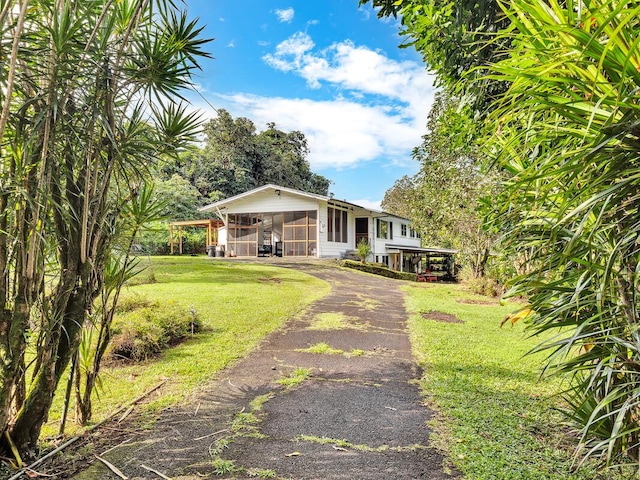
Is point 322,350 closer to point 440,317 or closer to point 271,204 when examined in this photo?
point 440,317

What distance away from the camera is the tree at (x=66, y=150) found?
2.25 metres

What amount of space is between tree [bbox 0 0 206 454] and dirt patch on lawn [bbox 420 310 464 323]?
723cm

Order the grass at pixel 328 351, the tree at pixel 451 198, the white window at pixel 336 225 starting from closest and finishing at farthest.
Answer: the grass at pixel 328 351, the tree at pixel 451 198, the white window at pixel 336 225

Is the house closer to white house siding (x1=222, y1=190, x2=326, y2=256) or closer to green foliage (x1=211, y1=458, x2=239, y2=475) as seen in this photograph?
white house siding (x1=222, y1=190, x2=326, y2=256)

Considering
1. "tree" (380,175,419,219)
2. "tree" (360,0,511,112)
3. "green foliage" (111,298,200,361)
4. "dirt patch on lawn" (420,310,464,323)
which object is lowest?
"dirt patch on lawn" (420,310,464,323)

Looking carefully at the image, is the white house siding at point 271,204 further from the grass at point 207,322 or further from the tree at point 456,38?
the tree at point 456,38

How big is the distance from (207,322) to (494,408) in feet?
17.3

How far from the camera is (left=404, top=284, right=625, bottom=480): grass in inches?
98.4

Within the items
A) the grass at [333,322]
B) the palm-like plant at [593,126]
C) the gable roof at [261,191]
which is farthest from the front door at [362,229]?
the palm-like plant at [593,126]

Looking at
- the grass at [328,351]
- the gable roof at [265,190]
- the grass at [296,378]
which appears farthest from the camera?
the gable roof at [265,190]

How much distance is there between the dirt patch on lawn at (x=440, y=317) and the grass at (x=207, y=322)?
118 inches

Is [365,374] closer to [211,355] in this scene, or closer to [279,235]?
[211,355]

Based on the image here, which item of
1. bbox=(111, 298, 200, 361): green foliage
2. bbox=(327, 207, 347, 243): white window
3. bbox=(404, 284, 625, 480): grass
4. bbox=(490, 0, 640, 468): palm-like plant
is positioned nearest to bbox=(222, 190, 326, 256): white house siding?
bbox=(327, 207, 347, 243): white window

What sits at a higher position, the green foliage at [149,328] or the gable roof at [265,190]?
the gable roof at [265,190]
